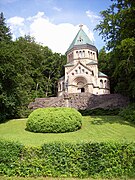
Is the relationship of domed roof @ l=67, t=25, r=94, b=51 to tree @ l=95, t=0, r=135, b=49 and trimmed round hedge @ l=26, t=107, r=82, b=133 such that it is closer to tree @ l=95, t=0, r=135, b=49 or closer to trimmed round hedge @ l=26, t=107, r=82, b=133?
tree @ l=95, t=0, r=135, b=49

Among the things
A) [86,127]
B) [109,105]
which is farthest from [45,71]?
[86,127]

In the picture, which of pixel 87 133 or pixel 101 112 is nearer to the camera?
pixel 87 133

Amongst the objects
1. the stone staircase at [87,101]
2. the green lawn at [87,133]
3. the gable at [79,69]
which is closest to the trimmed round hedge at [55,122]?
the green lawn at [87,133]

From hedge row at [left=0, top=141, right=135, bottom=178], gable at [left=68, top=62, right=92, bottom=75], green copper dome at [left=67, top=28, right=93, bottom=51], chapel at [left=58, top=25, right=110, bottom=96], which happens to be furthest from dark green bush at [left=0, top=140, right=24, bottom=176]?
green copper dome at [left=67, top=28, right=93, bottom=51]

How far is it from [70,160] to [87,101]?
72.8 feet

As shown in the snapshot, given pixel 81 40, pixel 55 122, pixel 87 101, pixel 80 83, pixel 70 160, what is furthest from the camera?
pixel 81 40

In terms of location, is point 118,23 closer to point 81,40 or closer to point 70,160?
point 70,160

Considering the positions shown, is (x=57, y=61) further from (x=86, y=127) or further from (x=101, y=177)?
(x=101, y=177)

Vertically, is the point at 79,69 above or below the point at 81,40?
below

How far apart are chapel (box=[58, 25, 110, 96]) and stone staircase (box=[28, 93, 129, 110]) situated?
11166 mm

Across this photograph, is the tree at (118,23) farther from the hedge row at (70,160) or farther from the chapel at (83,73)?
the chapel at (83,73)

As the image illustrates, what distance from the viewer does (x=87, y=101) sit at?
28.7 meters

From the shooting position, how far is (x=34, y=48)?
4681cm

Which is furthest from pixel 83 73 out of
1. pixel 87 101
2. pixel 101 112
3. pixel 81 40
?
pixel 101 112
